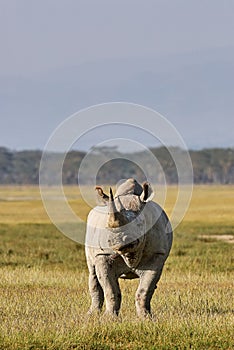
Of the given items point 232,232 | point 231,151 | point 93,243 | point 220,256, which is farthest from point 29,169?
point 93,243

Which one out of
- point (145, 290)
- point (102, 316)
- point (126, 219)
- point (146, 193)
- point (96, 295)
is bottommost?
point (102, 316)

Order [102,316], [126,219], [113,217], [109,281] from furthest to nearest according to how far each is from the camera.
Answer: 1. [102,316]
2. [109,281]
3. [126,219]
4. [113,217]

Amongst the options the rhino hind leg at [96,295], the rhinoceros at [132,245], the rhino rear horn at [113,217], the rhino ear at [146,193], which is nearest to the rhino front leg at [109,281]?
the rhinoceros at [132,245]

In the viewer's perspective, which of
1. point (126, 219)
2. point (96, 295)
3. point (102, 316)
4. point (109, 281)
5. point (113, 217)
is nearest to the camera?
point (113, 217)

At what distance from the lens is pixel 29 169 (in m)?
194

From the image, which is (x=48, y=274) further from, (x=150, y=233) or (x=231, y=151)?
(x=231, y=151)

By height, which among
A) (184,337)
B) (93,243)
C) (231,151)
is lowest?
(184,337)

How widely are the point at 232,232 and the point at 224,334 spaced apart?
27776 mm

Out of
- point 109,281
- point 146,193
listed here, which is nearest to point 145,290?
point 109,281

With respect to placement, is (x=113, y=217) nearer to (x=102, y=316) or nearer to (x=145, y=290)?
(x=145, y=290)

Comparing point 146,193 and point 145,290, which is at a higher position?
point 146,193

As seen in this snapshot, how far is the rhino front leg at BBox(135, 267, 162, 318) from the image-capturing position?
1022 centimetres

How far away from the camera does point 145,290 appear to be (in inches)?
405

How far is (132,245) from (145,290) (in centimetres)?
128
